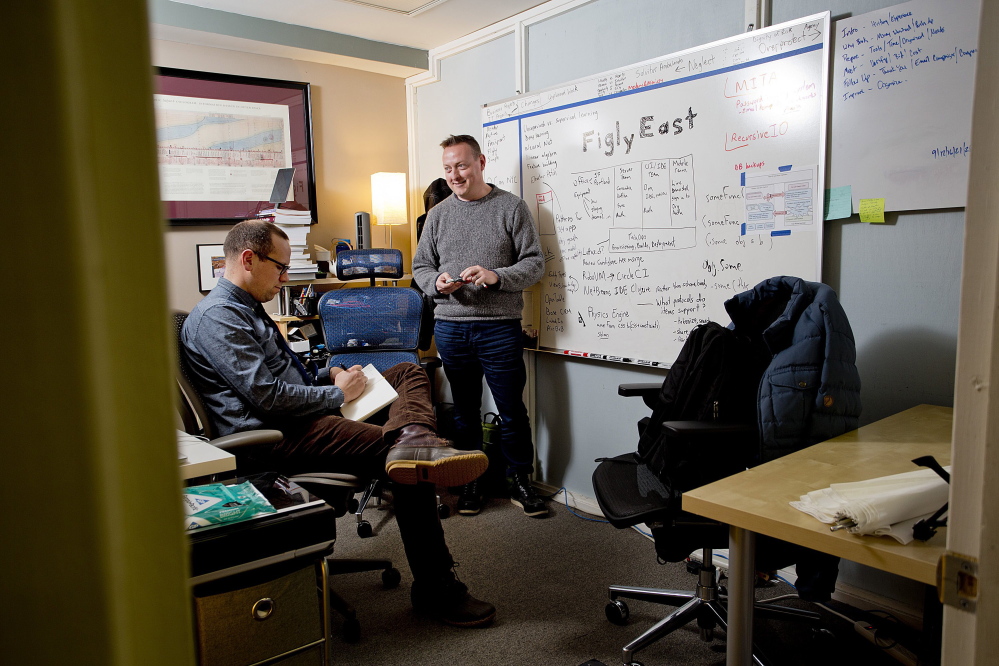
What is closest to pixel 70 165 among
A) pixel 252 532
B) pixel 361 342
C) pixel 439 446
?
pixel 252 532

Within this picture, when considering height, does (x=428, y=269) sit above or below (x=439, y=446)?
above

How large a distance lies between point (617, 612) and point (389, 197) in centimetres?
267

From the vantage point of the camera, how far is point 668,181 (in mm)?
2652

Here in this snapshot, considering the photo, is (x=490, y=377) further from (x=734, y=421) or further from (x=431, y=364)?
(x=734, y=421)

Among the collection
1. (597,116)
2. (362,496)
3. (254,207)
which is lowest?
(362,496)

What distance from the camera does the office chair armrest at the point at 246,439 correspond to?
68.4 inches

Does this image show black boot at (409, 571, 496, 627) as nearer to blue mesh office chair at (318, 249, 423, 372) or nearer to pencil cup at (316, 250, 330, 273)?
blue mesh office chair at (318, 249, 423, 372)

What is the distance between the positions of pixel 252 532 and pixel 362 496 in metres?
1.89

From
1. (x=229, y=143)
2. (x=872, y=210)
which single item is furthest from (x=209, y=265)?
(x=872, y=210)

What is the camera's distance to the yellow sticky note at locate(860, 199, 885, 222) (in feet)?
6.70

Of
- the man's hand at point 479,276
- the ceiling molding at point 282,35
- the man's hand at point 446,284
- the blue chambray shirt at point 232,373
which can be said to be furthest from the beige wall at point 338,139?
the blue chambray shirt at point 232,373

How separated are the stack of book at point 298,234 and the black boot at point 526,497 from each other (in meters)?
1.57

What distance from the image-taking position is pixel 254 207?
12.2 feet

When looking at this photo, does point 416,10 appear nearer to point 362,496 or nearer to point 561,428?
point 561,428
